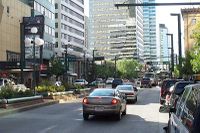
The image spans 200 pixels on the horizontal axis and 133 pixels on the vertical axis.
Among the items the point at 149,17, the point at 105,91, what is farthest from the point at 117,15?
the point at 105,91

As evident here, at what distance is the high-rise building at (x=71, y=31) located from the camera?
127m

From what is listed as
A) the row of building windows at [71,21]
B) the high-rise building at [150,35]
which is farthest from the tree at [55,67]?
the row of building windows at [71,21]

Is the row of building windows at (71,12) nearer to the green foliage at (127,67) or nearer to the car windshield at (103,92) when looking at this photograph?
the green foliage at (127,67)

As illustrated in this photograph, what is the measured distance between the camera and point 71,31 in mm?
139375

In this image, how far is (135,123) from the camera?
60.4 ft

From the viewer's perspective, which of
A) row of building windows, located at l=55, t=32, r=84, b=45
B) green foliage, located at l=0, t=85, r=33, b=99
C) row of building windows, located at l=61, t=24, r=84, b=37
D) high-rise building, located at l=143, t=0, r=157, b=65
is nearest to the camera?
green foliage, located at l=0, t=85, r=33, b=99

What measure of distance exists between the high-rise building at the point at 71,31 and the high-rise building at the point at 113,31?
19.2 feet

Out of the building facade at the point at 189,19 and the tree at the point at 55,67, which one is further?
the building facade at the point at 189,19

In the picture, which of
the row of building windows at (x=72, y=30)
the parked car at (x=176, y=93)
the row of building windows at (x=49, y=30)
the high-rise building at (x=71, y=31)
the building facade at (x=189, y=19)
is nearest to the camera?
the parked car at (x=176, y=93)

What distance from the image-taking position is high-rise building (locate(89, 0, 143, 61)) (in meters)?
108

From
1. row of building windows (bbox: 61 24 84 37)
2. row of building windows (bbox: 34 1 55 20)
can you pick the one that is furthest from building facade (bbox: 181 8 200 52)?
row of building windows (bbox: 61 24 84 37)

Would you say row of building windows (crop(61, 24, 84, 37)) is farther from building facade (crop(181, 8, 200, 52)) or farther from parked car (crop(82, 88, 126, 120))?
parked car (crop(82, 88, 126, 120))

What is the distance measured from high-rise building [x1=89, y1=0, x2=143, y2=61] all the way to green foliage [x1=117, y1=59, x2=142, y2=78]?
7.78ft

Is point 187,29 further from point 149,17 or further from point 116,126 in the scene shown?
point 116,126
